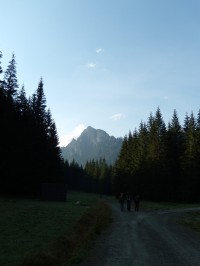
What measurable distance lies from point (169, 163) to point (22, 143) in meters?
32.5

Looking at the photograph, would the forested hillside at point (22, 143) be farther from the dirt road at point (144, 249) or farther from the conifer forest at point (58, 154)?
the dirt road at point (144, 249)

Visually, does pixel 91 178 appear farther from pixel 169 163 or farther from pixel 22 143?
pixel 22 143

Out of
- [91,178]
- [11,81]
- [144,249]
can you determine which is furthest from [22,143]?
[91,178]

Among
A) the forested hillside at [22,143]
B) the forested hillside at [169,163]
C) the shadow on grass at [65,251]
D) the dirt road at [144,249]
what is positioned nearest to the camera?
the shadow on grass at [65,251]

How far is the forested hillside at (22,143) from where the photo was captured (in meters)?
56.4

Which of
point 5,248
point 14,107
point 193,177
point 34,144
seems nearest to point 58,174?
point 34,144

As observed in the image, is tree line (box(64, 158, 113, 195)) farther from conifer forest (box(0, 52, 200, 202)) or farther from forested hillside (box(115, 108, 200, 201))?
forested hillside (box(115, 108, 200, 201))

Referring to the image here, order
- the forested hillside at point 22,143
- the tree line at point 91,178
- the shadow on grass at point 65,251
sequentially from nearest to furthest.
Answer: the shadow on grass at point 65,251 → the forested hillside at point 22,143 → the tree line at point 91,178

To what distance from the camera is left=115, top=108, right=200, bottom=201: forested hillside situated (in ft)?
243

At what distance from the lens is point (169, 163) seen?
80688 mm

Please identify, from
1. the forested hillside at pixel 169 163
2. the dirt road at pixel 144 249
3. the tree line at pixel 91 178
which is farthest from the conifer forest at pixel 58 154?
the tree line at pixel 91 178

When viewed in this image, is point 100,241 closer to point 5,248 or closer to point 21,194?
point 5,248

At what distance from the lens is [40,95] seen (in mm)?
73562

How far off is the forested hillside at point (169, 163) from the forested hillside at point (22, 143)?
18455mm
